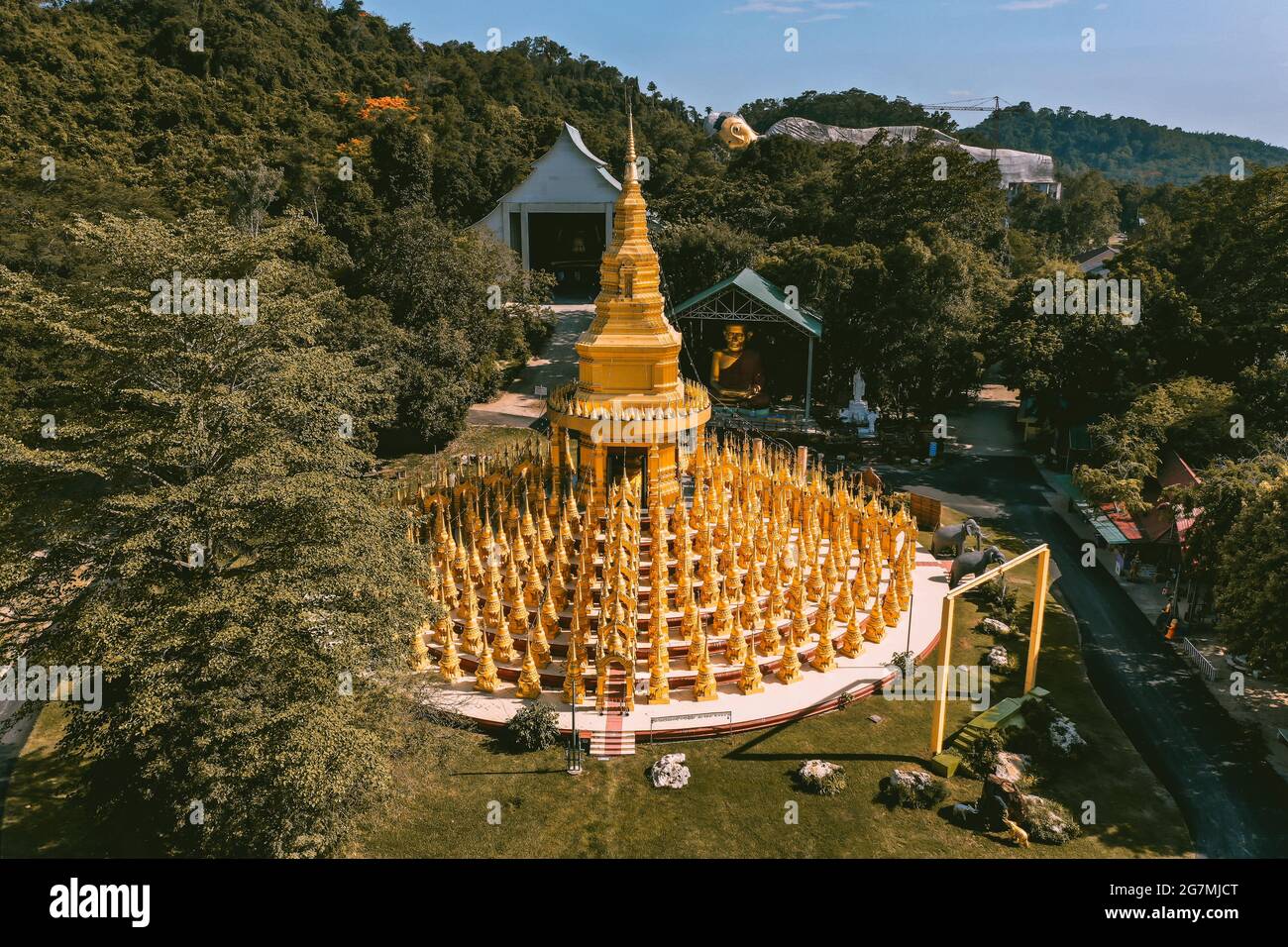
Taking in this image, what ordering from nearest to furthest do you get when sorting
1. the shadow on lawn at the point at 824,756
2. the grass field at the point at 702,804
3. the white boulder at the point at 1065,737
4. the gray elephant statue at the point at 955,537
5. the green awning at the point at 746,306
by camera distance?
the grass field at the point at 702,804 → the shadow on lawn at the point at 824,756 → the white boulder at the point at 1065,737 → the gray elephant statue at the point at 955,537 → the green awning at the point at 746,306

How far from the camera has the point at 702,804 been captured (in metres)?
17.4

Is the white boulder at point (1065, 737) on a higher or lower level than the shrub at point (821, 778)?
higher

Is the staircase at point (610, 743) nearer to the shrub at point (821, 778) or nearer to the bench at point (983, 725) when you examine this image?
the shrub at point (821, 778)

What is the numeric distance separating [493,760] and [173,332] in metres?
10.4

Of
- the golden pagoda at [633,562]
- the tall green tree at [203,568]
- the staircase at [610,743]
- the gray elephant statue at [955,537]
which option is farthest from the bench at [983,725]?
the tall green tree at [203,568]

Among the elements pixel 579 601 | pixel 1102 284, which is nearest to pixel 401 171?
pixel 1102 284

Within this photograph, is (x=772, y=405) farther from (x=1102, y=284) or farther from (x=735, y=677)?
(x=735, y=677)

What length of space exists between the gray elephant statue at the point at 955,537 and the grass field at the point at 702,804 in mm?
6791

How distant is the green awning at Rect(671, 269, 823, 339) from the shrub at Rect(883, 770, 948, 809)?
27.5m

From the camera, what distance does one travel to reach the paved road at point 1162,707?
17078mm

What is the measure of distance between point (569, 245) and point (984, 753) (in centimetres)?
5999

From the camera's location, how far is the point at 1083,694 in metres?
21.5

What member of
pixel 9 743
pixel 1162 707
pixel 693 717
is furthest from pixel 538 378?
pixel 1162 707

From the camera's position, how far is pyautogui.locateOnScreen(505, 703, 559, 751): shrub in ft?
62.0
